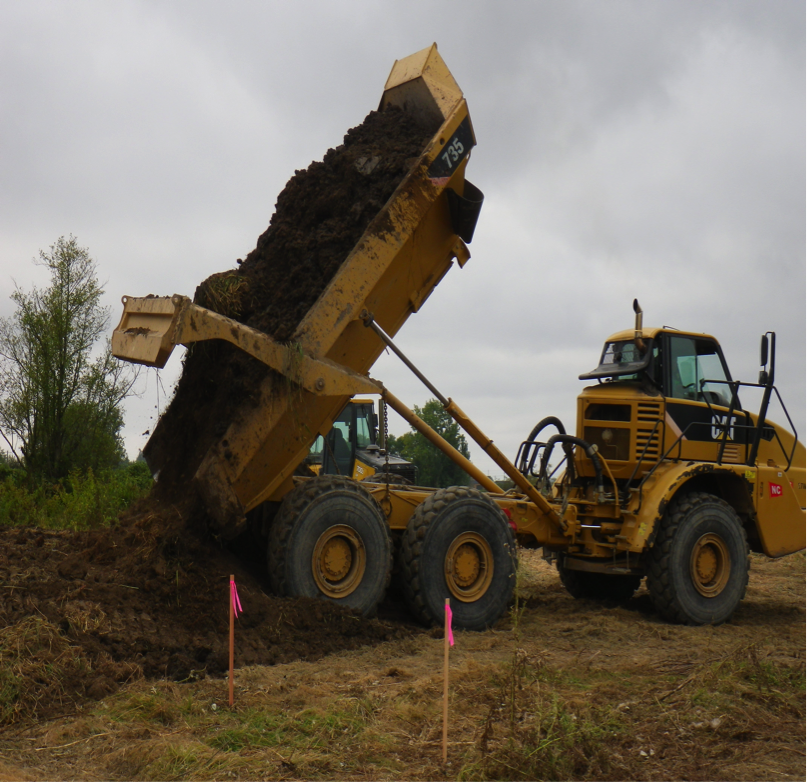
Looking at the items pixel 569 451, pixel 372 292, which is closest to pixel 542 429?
pixel 569 451

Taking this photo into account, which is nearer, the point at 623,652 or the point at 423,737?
the point at 423,737

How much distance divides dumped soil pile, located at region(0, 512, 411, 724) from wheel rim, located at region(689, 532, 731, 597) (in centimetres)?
345

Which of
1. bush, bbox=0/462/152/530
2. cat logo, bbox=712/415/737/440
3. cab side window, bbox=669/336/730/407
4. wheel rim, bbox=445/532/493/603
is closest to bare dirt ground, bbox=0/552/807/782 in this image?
wheel rim, bbox=445/532/493/603

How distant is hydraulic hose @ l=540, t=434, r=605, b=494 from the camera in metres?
8.84

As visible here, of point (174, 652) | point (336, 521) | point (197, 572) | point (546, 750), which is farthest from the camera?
point (336, 521)

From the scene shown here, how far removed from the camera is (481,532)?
25.4 feet

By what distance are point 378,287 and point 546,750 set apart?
4047 millimetres

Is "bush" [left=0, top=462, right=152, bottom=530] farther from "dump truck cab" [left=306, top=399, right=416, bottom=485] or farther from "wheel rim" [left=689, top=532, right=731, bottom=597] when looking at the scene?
"wheel rim" [left=689, top=532, right=731, bottom=597]

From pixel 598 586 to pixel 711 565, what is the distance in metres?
1.64

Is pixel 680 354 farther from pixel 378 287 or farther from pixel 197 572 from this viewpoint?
pixel 197 572

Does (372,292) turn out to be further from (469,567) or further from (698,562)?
(698,562)

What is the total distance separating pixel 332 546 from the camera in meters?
7.08

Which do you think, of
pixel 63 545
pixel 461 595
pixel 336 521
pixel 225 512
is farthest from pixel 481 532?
pixel 63 545

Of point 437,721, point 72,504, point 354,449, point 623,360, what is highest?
point 623,360
